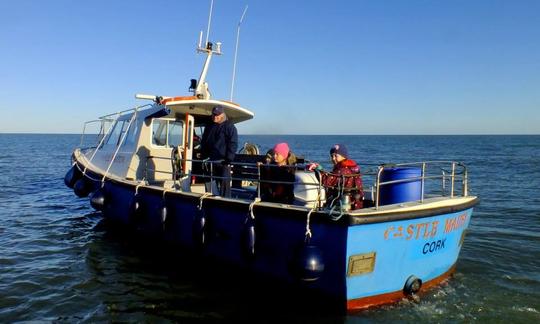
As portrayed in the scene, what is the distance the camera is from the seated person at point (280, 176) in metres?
6.43

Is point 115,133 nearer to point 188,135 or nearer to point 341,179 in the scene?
point 188,135

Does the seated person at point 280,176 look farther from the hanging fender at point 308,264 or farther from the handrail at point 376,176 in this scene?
the hanging fender at point 308,264

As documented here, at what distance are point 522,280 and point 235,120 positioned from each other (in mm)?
6882

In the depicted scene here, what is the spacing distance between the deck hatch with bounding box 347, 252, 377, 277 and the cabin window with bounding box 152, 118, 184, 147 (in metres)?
5.82

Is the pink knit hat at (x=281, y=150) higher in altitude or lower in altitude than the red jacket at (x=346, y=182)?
higher

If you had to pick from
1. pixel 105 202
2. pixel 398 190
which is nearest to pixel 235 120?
pixel 105 202

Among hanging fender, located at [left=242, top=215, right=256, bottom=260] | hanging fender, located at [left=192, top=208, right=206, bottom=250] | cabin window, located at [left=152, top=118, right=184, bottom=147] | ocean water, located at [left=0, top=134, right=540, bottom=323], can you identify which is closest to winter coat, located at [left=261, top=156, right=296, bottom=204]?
hanging fender, located at [left=242, top=215, right=256, bottom=260]

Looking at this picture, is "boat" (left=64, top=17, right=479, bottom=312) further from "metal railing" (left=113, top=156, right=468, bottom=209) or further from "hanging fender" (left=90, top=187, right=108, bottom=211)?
"hanging fender" (left=90, top=187, right=108, bottom=211)

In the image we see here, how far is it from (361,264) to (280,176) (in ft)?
6.70

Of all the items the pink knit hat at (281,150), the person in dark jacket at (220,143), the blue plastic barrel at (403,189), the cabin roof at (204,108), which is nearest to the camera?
the blue plastic barrel at (403,189)

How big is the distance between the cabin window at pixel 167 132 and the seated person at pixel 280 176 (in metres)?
3.68

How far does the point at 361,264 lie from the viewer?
16.8 ft

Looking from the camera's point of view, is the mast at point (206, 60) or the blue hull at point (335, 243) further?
the mast at point (206, 60)

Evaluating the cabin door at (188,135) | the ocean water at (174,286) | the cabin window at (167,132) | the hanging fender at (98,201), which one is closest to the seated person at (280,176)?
the ocean water at (174,286)
